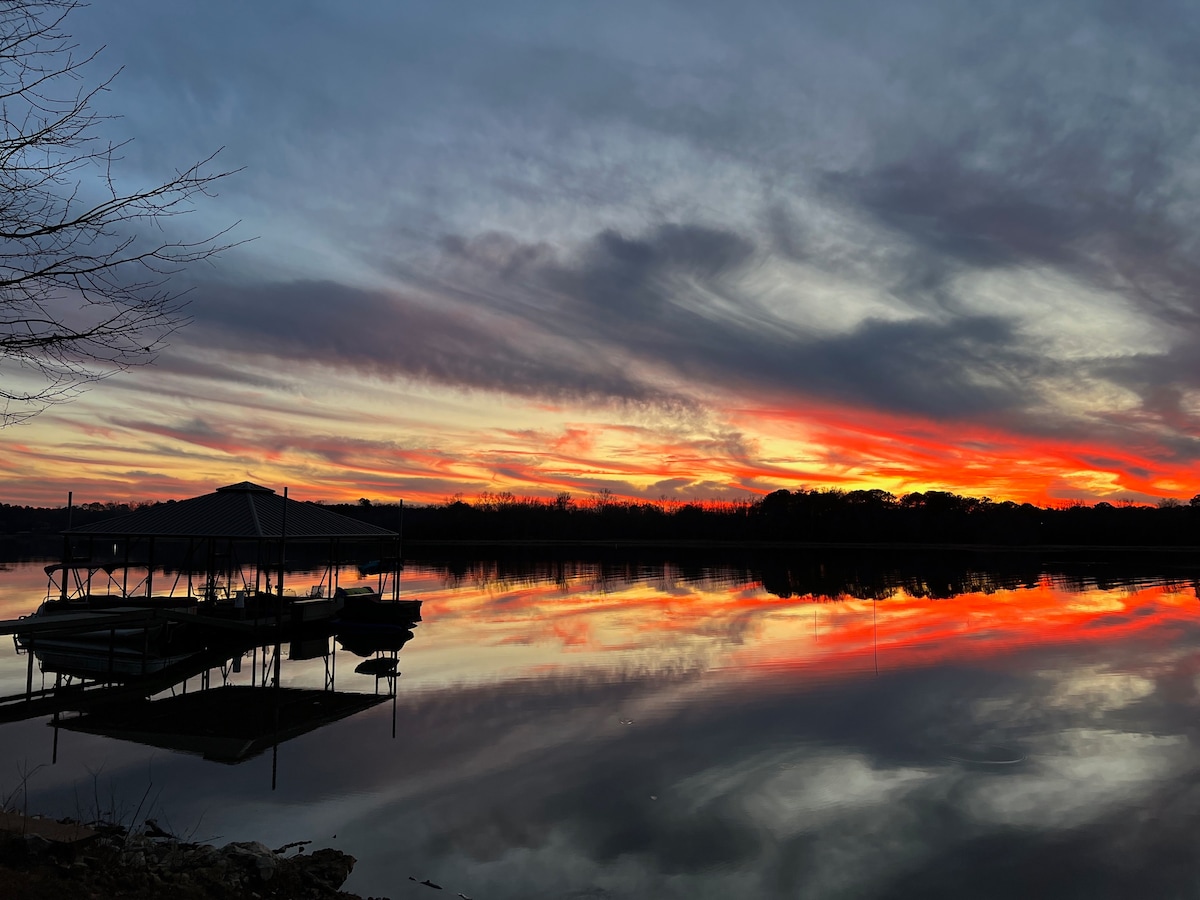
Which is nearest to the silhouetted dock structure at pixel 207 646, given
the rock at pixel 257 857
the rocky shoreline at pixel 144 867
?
the rock at pixel 257 857

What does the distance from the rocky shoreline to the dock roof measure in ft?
67.2

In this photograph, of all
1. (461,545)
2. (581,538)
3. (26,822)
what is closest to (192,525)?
(26,822)

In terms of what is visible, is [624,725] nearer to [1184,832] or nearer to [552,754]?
[552,754]

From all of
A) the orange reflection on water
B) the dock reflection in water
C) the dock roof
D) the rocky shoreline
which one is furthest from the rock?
the dock roof

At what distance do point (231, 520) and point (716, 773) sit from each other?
2285cm

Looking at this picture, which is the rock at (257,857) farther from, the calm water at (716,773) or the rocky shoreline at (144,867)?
the calm water at (716,773)

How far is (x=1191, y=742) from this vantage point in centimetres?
1495

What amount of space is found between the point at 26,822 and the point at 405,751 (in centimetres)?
700

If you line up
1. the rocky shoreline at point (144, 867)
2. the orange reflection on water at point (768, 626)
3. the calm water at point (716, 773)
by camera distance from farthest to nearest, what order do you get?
the orange reflection on water at point (768, 626) < the calm water at point (716, 773) < the rocky shoreline at point (144, 867)

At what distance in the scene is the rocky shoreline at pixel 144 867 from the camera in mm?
7098

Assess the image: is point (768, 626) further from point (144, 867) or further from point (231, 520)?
point (144, 867)

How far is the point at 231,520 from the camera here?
2967cm

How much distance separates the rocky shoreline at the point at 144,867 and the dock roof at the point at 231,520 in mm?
20472

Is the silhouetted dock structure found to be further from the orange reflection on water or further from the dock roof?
the orange reflection on water
